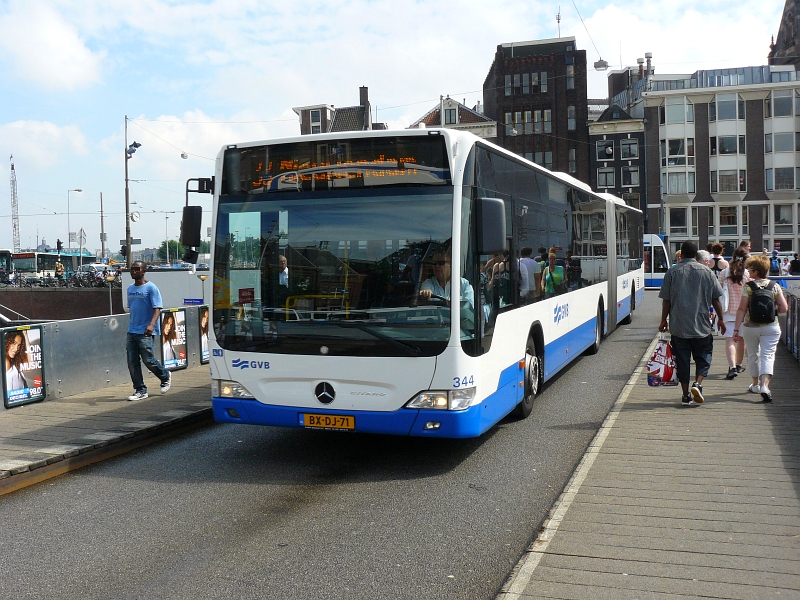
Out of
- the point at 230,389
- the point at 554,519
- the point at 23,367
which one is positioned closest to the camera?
the point at 554,519

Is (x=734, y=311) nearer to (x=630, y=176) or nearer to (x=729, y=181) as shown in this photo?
→ (x=729, y=181)

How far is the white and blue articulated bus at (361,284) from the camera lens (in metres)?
6.89

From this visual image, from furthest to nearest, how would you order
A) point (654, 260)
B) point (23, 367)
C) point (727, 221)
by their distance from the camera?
1. point (727, 221)
2. point (654, 260)
3. point (23, 367)

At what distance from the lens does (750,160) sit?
6650 cm

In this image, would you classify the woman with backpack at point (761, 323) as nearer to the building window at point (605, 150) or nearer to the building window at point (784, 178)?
the building window at point (784, 178)

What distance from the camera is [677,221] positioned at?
68.1 meters

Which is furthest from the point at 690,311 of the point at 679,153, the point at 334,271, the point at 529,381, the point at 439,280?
the point at 679,153

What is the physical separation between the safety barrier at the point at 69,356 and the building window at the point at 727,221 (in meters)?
60.9

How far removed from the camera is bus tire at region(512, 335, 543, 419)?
9.13 metres

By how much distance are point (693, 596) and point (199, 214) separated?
5.57m

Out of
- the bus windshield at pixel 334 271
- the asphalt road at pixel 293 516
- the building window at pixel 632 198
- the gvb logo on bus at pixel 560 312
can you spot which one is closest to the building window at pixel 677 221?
the building window at pixel 632 198

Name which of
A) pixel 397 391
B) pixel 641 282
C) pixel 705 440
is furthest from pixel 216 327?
pixel 641 282

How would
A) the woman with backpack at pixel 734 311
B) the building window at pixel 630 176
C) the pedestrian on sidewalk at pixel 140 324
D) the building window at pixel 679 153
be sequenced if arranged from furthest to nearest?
the building window at pixel 630 176
the building window at pixel 679 153
the woman with backpack at pixel 734 311
the pedestrian on sidewalk at pixel 140 324

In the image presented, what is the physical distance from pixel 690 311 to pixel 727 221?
6263 centimetres
